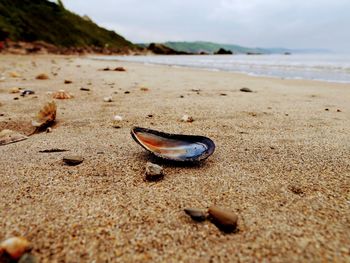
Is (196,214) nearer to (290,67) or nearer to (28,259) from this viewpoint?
(28,259)

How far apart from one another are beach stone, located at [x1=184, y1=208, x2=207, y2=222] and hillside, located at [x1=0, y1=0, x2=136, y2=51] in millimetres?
41107

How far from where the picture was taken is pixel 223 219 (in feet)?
3.75

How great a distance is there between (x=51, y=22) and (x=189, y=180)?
72174 millimetres

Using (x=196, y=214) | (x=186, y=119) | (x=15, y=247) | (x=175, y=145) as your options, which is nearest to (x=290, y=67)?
(x=186, y=119)

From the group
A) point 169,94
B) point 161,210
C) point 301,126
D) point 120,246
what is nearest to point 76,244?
point 120,246

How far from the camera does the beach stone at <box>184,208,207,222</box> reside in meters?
1.18

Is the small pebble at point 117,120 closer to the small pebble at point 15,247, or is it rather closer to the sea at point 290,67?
the small pebble at point 15,247

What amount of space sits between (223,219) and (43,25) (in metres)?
67.3

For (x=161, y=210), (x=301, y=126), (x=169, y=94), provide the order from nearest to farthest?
(x=161, y=210) → (x=301, y=126) → (x=169, y=94)

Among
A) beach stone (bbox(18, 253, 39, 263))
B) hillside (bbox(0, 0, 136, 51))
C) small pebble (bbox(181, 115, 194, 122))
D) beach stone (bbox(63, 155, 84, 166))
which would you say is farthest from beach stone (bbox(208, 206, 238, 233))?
hillside (bbox(0, 0, 136, 51))

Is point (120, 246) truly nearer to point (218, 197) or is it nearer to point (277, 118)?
point (218, 197)

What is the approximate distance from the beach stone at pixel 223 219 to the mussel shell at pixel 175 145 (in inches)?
21.5

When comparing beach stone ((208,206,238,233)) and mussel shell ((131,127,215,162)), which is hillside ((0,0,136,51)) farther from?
beach stone ((208,206,238,233))

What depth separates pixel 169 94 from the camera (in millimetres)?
4605
